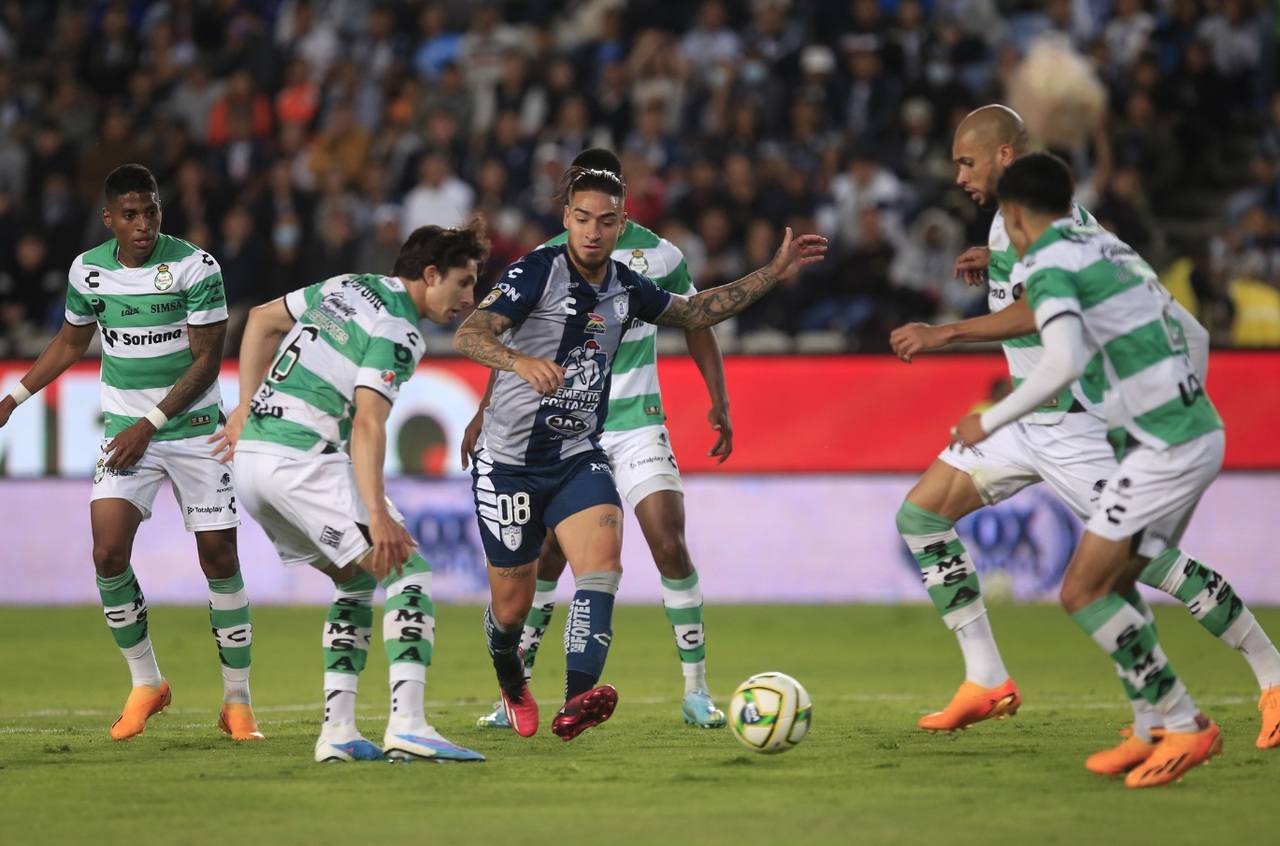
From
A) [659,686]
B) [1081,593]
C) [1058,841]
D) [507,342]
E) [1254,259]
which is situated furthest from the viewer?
[1254,259]

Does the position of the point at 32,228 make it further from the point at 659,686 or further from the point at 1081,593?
the point at 1081,593

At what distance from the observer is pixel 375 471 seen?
671 cm

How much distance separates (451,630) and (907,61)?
28.4ft

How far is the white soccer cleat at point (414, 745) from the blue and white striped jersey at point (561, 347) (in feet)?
4.44

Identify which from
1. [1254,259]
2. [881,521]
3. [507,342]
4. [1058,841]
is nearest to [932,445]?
[881,521]

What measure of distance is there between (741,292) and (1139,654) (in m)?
2.50

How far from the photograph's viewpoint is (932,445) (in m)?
14.4

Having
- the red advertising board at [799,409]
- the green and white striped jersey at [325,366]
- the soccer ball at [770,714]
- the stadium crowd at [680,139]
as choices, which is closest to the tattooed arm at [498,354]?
the green and white striped jersey at [325,366]

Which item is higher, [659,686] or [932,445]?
[932,445]

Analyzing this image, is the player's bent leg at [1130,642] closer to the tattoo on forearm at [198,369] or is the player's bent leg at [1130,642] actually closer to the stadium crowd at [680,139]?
the tattoo on forearm at [198,369]

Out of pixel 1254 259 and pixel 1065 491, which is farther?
pixel 1254 259

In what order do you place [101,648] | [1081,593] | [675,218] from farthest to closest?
[675,218], [101,648], [1081,593]

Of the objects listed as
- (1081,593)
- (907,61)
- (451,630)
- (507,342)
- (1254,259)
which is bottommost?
(451,630)

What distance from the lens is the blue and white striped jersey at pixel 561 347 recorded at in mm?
7754
